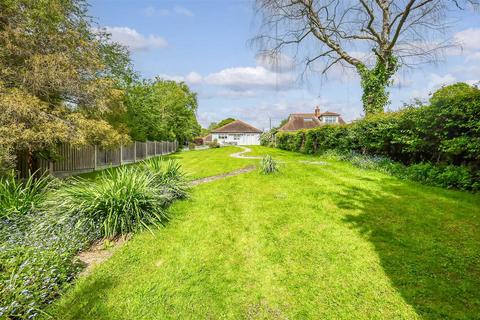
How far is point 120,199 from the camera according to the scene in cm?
517

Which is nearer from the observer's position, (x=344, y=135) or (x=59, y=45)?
(x=59, y=45)

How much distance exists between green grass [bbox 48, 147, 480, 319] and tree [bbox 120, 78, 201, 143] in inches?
442

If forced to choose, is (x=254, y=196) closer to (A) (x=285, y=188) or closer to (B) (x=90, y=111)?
(A) (x=285, y=188)

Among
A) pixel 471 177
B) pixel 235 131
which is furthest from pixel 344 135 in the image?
pixel 235 131

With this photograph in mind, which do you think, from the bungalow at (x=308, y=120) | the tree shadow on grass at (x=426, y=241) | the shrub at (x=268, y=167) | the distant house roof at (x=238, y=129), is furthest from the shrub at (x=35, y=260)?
the distant house roof at (x=238, y=129)

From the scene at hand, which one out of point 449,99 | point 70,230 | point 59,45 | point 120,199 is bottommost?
point 70,230

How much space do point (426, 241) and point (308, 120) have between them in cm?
4753

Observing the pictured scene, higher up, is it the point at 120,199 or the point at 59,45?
the point at 59,45

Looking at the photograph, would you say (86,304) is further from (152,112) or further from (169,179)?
(152,112)

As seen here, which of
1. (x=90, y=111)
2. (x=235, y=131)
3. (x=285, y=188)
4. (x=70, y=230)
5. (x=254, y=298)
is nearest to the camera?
(x=254, y=298)

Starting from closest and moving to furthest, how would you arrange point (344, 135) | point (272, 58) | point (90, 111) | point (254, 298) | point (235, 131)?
1. point (254, 298)
2. point (90, 111)
3. point (344, 135)
4. point (272, 58)
5. point (235, 131)

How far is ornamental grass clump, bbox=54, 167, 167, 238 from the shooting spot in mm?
4980

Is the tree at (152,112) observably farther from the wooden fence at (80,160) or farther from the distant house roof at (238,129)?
the distant house roof at (238,129)

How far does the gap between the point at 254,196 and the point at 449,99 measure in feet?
21.0
